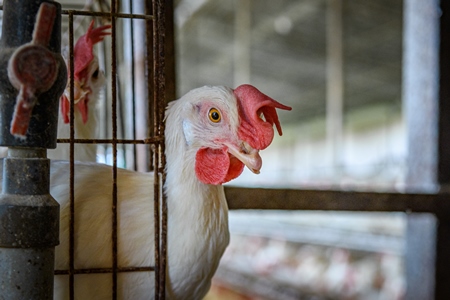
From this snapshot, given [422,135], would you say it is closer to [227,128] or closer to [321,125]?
[227,128]

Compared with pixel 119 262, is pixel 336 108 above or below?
above

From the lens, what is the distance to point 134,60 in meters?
1.21

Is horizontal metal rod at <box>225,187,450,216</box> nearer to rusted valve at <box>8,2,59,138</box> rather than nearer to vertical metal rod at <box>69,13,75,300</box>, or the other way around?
vertical metal rod at <box>69,13,75,300</box>

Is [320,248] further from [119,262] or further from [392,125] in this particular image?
[392,125]

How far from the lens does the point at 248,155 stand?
834 millimetres

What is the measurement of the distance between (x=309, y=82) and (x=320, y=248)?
21.7ft

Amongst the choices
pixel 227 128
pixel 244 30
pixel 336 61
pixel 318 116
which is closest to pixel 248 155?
pixel 227 128

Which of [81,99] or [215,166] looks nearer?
[215,166]

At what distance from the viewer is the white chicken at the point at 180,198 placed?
84cm

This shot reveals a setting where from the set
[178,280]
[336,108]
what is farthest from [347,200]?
[336,108]

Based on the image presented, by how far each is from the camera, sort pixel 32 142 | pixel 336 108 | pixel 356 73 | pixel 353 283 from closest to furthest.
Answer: pixel 32 142
pixel 353 283
pixel 336 108
pixel 356 73

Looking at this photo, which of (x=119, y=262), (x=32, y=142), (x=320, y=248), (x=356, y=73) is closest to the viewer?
(x=32, y=142)

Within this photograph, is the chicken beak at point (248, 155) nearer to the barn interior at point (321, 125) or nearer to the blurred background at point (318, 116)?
the barn interior at point (321, 125)

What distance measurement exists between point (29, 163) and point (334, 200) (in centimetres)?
87
